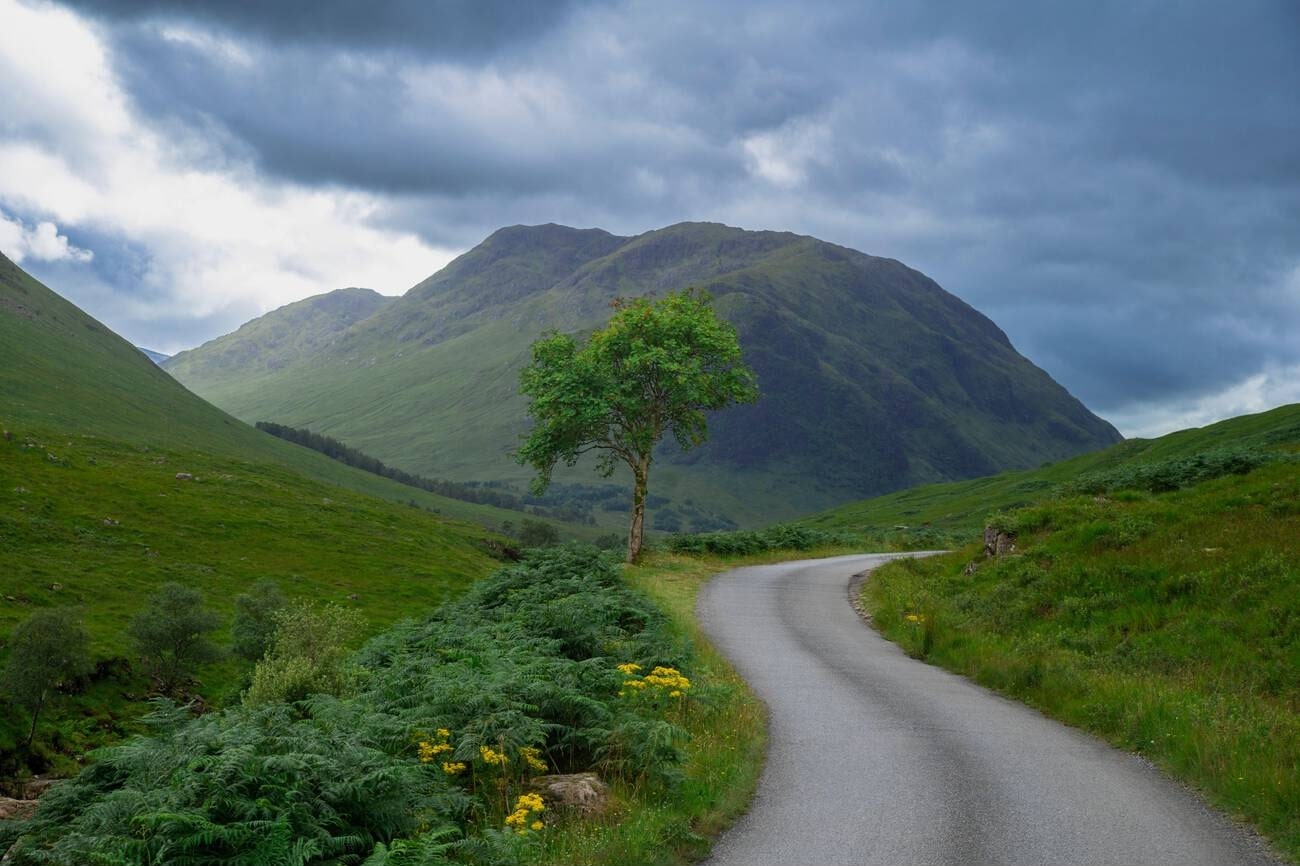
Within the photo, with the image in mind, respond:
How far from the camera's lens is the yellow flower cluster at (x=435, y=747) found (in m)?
12.0

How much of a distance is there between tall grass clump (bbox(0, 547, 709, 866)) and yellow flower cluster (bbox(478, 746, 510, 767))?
0.03 metres

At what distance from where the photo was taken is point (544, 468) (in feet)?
148

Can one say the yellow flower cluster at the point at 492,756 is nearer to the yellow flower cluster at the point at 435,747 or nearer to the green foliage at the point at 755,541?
the yellow flower cluster at the point at 435,747

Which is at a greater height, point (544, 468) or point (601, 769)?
point (544, 468)

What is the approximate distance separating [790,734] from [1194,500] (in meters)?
21.0

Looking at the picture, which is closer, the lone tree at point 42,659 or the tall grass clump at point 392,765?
the tall grass clump at point 392,765

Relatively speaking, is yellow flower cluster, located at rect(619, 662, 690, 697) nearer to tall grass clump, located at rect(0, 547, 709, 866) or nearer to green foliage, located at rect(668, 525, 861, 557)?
A: tall grass clump, located at rect(0, 547, 709, 866)

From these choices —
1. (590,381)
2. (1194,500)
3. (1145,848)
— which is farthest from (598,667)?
(590,381)

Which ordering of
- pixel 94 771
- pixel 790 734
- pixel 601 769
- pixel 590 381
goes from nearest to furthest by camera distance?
pixel 94 771 → pixel 601 769 → pixel 790 734 → pixel 590 381

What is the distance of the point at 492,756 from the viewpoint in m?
11.7

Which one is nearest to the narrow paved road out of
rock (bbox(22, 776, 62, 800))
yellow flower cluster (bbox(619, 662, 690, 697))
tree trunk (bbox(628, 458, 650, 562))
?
yellow flower cluster (bbox(619, 662, 690, 697))

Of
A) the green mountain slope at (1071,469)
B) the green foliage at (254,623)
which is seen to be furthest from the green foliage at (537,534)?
the green foliage at (254,623)

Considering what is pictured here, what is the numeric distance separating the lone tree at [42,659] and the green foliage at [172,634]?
5.13 metres

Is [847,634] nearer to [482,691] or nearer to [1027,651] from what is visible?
[1027,651]
